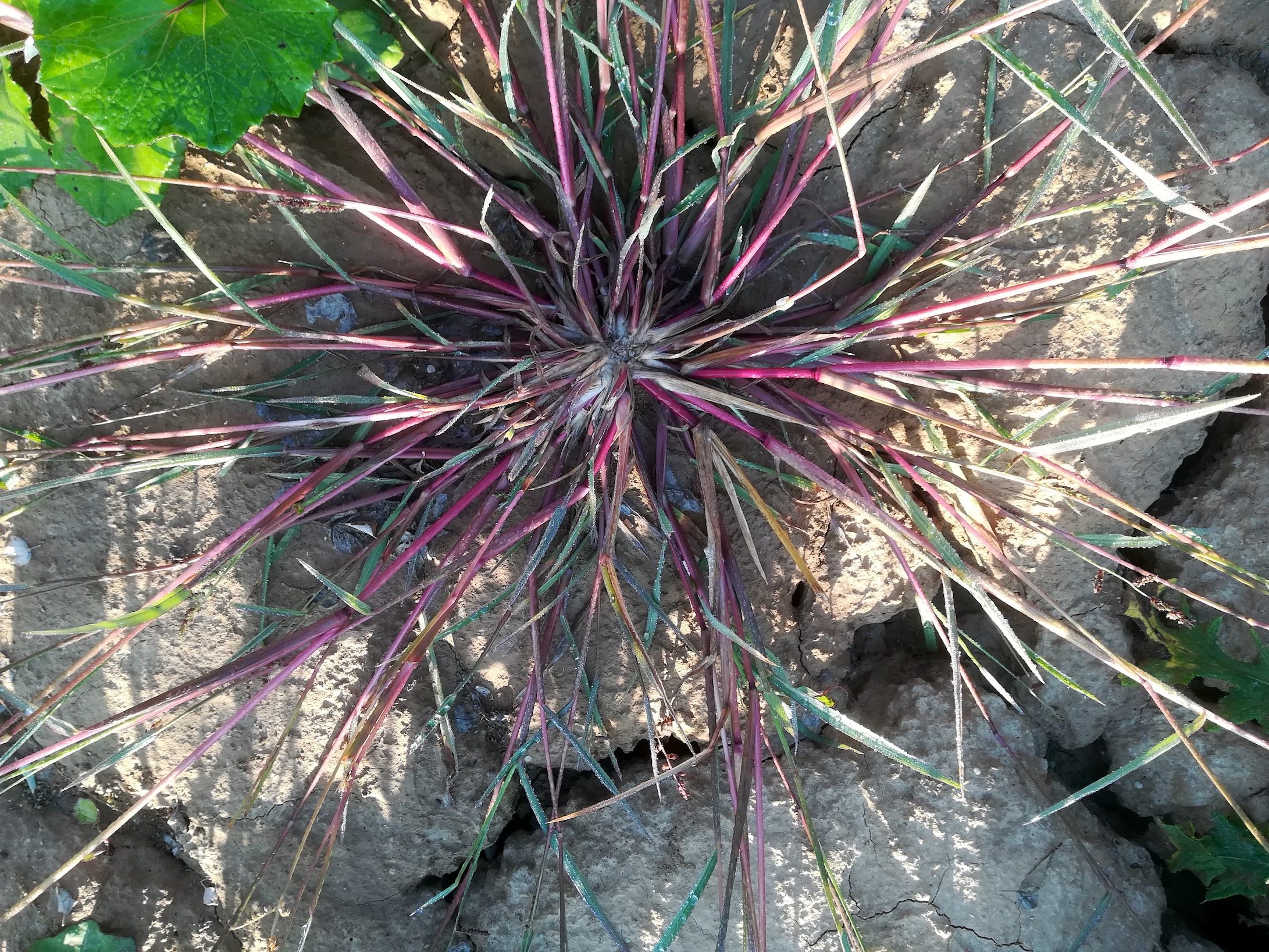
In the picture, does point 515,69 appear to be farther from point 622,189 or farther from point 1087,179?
point 1087,179

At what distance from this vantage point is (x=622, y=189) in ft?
4.80

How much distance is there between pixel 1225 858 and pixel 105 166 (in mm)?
2483

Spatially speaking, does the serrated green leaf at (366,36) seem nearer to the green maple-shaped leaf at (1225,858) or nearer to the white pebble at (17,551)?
the white pebble at (17,551)

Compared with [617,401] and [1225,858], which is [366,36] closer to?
[617,401]

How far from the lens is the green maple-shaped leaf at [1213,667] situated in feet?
4.68

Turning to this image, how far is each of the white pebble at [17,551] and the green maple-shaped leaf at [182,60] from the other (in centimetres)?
80

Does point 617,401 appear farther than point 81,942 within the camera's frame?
No

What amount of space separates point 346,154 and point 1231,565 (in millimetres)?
1645

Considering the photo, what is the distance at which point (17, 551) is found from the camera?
1.38 metres

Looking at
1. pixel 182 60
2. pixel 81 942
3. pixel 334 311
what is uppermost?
pixel 182 60

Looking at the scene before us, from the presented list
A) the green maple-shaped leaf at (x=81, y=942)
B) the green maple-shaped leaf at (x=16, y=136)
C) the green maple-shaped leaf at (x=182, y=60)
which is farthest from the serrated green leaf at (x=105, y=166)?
the green maple-shaped leaf at (x=81, y=942)

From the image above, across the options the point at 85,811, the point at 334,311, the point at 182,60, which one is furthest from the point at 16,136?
the point at 85,811

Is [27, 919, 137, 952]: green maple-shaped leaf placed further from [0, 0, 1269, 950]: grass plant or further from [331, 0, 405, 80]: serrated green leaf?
[331, 0, 405, 80]: serrated green leaf

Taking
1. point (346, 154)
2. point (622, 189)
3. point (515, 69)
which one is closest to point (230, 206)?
point (346, 154)
